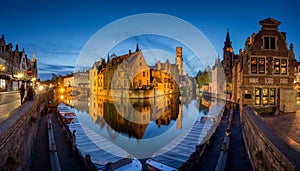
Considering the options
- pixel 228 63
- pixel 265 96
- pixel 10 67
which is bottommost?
pixel 265 96

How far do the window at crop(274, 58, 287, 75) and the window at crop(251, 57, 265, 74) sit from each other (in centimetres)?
126

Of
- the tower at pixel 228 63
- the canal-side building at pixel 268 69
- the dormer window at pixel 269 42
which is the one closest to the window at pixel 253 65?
the canal-side building at pixel 268 69

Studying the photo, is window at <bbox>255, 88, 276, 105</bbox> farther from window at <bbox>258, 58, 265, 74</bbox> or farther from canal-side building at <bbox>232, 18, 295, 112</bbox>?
window at <bbox>258, 58, 265, 74</bbox>

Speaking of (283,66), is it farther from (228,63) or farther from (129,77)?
(129,77)

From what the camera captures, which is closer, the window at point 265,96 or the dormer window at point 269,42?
the dormer window at point 269,42

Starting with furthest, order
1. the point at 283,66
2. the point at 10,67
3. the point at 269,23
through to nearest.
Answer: the point at 10,67, the point at 283,66, the point at 269,23

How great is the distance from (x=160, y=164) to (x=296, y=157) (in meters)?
8.23

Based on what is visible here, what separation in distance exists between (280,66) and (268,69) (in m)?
1.27

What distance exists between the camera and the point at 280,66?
1798 centimetres

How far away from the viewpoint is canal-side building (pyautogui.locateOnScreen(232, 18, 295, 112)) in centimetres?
1756

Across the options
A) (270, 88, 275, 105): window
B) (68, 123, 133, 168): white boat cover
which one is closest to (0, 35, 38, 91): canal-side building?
(68, 123, 133, 168): white boat cover

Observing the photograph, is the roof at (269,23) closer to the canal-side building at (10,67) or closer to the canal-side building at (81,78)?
the canal-side building at (10,67)

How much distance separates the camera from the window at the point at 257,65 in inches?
700

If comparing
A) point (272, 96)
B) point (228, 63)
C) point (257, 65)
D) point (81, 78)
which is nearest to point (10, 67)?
point (257, 65)
